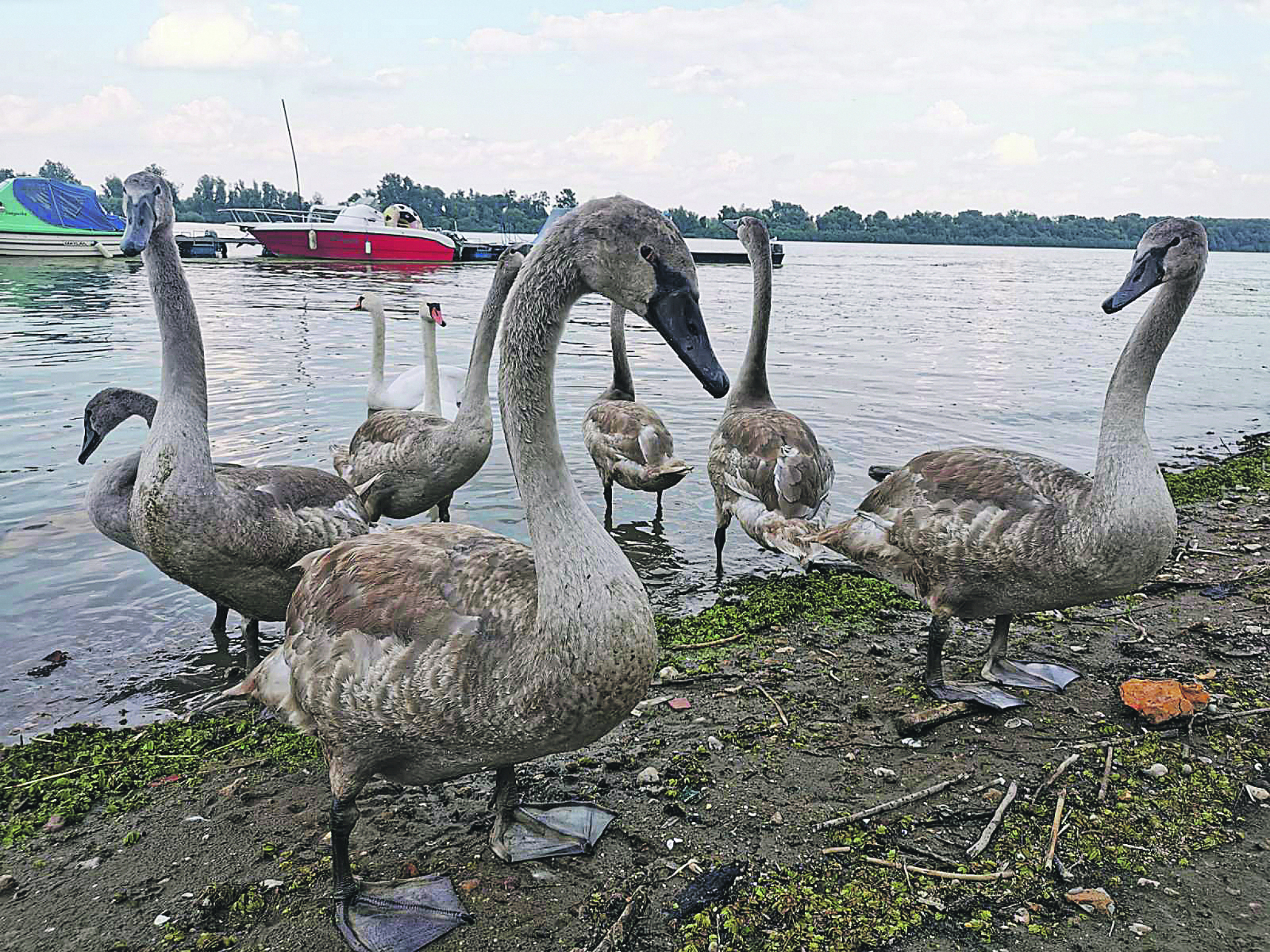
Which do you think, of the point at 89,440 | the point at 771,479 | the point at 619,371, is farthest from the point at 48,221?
the point at 771,479

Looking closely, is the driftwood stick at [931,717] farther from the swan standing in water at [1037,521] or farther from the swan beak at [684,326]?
the swan beak at [684,326]

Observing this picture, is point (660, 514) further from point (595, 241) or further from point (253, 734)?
point (595, 241)

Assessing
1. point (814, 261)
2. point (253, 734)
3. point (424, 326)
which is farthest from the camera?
point (814, 261)

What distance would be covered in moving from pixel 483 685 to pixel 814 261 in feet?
270

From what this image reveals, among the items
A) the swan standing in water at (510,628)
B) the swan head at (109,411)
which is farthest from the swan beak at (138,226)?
the swan standing in water at (510,628)

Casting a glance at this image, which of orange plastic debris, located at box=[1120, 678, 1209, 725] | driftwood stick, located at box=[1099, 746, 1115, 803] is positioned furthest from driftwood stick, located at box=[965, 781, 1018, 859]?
orange plastic debris, located at box=[1120, 678, 1209, 725]

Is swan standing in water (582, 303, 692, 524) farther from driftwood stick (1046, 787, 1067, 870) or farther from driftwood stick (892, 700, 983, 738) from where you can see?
driftwood stick (1046, 787, 1067, 870)

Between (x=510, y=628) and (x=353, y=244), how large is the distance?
52238 mm

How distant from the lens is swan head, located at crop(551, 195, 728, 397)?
10.7 feet

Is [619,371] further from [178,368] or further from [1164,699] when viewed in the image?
[1164,699]

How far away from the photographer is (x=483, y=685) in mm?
3385

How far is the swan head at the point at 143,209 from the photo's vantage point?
18.8ft

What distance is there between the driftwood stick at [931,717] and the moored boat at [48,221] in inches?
1860

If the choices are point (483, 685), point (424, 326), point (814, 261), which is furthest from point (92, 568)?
point (814, 261)
